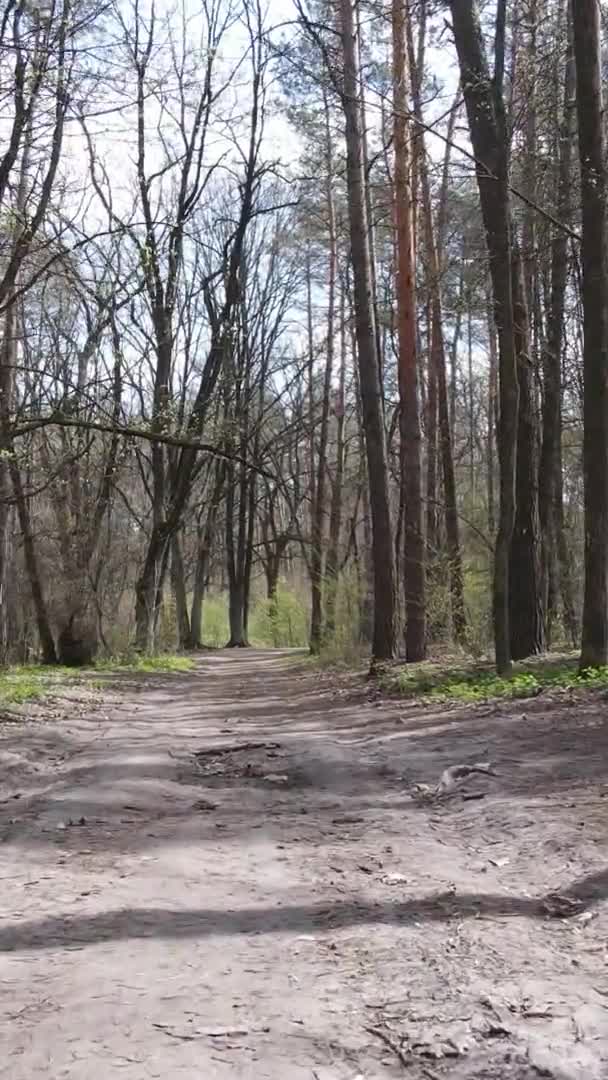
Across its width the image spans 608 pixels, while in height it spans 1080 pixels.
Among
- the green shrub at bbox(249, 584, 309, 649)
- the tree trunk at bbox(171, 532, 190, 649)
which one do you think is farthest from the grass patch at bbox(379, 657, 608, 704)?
the green shrub at bbox(249, 584, 309, 649)

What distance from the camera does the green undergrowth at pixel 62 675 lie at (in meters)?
12.2

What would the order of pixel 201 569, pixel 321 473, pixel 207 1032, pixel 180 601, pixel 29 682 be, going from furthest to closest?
1. pixel 201 569
2. pixel 180 601
3. pixel 321 473
4. pixel 29 682
5. pixel 207 1032

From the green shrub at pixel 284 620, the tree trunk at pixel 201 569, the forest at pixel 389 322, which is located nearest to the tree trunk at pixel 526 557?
the forest at pixel 389 322

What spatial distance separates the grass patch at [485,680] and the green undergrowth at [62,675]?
15.1ft

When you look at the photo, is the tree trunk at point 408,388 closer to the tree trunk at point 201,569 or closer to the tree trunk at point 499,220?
the tree trunk at point 499,220

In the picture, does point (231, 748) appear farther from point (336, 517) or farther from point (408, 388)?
point (336, 517)

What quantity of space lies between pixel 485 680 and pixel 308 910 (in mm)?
7970

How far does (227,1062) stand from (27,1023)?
0.70 m

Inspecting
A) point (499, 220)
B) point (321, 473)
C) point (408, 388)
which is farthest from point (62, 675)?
point (321, 473)

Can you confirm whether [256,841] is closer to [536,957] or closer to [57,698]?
[536,957]

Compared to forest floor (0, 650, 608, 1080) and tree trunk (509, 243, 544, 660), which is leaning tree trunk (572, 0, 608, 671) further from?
tree trunk (509, 243, 544, 660)

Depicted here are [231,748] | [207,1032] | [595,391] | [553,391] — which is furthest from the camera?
[553,391]

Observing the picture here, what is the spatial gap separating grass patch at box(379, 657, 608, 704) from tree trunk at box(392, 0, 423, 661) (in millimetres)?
1177

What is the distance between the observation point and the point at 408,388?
52.9 ft
